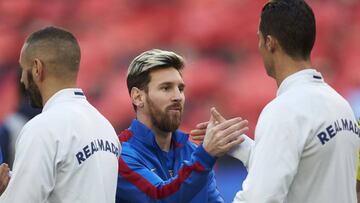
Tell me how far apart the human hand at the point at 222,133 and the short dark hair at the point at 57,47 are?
0.59 meters

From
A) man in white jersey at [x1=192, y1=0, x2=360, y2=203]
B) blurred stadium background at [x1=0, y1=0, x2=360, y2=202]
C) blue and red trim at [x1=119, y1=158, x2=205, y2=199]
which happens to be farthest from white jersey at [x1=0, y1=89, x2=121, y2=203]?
blurred stadium background at [x1=0, y1=0, x2=360, y2=202]

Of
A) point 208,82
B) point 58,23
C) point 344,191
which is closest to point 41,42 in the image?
point 344,191

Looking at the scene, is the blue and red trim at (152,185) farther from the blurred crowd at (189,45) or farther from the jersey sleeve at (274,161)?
the blurred crowd at (189,45)

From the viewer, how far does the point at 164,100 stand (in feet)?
14.4

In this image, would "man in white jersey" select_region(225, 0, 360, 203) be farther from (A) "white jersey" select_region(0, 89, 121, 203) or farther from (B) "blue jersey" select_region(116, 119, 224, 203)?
(A) "white jersey" select_region(0, 89, 121, 203)

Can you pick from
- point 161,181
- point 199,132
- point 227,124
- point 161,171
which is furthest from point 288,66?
point 161,171

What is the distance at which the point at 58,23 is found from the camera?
8.04 meters

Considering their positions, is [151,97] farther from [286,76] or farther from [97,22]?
[97,22]

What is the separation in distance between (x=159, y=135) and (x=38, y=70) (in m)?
0.81

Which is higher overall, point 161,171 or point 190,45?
point 190,45

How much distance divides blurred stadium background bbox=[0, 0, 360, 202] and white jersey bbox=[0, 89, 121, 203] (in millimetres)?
3498

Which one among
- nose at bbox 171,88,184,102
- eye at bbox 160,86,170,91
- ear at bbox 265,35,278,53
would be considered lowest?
nose at bbox 171,88,184,102

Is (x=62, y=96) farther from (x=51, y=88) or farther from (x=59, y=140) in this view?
(x=59, y=140)

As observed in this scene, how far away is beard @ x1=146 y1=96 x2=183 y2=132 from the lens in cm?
437
